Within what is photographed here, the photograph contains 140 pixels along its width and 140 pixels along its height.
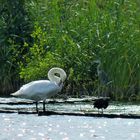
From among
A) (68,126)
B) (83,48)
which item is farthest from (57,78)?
(68,126)

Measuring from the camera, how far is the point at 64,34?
22.8 metres

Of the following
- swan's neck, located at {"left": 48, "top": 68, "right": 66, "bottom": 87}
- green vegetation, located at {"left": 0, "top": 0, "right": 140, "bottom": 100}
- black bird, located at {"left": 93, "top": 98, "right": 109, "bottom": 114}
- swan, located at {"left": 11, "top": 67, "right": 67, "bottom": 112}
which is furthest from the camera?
green vegetation, located at {"left": 0, "top": 0, "right": 140, "bottom": 100}

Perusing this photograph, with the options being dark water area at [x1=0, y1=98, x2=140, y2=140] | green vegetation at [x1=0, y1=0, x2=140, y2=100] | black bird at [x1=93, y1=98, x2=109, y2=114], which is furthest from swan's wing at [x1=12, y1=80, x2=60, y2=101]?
green vegetation at [x1=0, y1=0, x2=140, y2=100]

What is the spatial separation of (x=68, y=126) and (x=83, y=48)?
6.02 metres

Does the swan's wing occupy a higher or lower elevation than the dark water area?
higher

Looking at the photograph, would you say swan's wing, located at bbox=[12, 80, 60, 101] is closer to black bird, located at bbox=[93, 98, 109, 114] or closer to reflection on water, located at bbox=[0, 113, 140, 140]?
reflection on water, located at bbox=[0, 113, 140, 140]

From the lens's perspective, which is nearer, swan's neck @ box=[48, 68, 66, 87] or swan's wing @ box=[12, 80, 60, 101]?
swan's wing @ box=[12, 80, 60, 101]

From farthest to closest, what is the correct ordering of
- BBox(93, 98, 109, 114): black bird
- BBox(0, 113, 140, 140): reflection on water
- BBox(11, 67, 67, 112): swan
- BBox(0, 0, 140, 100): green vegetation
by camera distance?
BBox(0, 0, 140, 100): green vegetation < BBox(11, 67, 67, 112): swan < BBox(93, 98, 109, 114): black bird < BBox(0, 113, 140, 140): reflection on water

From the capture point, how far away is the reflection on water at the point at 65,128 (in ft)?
50.5

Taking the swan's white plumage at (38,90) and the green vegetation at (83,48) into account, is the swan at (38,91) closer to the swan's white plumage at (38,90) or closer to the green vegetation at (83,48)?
the swan's white plumage at (38,90)

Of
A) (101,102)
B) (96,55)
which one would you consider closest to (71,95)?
(96,55)

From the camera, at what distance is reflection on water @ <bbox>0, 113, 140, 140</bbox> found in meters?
15.4

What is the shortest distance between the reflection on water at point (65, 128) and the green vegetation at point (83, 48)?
156 inches

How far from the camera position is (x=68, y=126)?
Result: 16.8 metres
